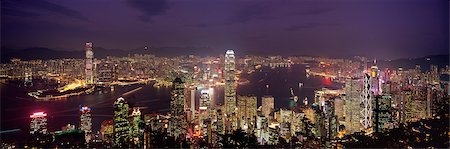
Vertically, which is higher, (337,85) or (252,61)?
(252,61)

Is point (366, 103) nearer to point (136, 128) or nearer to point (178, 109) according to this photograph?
point (178, 109)

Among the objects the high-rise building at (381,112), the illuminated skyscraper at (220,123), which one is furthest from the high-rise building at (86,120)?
the high-rise building at (381,112)

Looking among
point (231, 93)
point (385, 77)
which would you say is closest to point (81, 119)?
point (231, 93)

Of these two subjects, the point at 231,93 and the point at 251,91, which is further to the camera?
the point at 251,91

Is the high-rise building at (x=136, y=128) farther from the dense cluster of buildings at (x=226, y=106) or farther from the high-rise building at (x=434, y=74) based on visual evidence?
the high-rise building at (x=434, y=74)

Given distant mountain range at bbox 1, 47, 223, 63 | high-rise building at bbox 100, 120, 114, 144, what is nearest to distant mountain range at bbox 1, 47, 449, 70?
distant mountain range at bbox 1, 47, 223, 63

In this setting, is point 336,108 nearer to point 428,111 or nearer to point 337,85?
point 428,111
